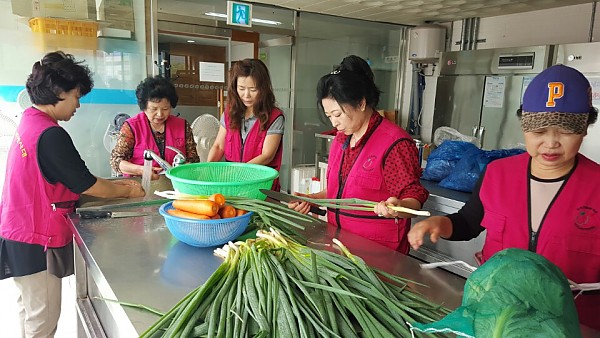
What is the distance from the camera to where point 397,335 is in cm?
79

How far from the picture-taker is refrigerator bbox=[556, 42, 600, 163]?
11.7 feet

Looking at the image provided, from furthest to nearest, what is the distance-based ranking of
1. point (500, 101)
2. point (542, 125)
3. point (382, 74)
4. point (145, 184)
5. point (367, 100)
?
point (382, 74) < point (500, 101) < point (145, 184) < point (367, 100) < point (542, 125)

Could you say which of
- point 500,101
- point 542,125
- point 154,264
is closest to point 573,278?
point 542,125

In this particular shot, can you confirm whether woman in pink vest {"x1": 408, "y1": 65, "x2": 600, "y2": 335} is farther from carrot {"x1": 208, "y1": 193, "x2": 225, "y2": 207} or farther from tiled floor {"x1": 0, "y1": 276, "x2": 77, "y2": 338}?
tiled floor {"x1": 0, "y1": 276, "x2": 77, "y2": 338}

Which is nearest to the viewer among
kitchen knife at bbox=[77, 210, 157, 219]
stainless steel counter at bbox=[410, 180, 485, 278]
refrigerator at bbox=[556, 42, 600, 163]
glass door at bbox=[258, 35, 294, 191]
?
kitchen knife at bbox=[77, 210, 157, 219]

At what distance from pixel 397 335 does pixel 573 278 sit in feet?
2.51

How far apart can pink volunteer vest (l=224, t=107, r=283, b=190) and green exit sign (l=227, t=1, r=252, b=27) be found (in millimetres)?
2183

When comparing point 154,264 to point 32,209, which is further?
point 32,209

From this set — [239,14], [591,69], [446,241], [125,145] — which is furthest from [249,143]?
[591,69]

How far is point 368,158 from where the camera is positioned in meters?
1.73

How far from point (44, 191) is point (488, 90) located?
14.0 ft

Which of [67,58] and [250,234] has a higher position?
[67,58]

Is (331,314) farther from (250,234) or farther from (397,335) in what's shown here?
(250,234)

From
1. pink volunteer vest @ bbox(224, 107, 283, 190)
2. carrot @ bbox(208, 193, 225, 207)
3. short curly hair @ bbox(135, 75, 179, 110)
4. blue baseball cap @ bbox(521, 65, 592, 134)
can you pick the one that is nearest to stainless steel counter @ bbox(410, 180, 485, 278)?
pink volunteer vest @ bbox(224, 107, 283, 190)
